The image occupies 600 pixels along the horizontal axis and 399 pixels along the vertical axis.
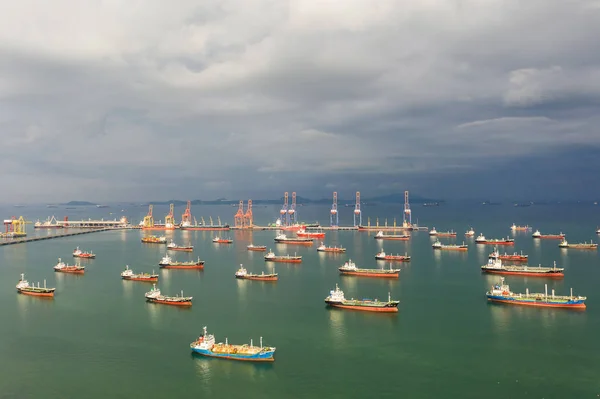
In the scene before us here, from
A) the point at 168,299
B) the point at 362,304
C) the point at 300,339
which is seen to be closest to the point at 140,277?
the point at 168,299

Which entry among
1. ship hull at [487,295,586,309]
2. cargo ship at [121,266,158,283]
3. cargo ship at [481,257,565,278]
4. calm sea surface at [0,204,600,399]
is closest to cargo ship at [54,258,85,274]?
calm sea surface at [0,204,600,399]

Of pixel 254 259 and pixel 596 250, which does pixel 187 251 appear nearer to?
pixel 254 259

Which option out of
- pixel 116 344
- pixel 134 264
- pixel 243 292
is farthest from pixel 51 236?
pixel 116 344

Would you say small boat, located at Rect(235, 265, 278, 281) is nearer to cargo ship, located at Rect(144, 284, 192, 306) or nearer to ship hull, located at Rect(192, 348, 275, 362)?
cargo ship, located at Rect(144, 284, 192, 306)

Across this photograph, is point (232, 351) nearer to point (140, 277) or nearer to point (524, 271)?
point (140, 277)

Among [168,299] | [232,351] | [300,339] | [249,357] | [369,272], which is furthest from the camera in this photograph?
[369,272]

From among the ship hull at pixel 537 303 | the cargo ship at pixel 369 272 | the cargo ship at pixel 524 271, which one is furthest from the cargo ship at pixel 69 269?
the cargo ship at pixel 524 271
